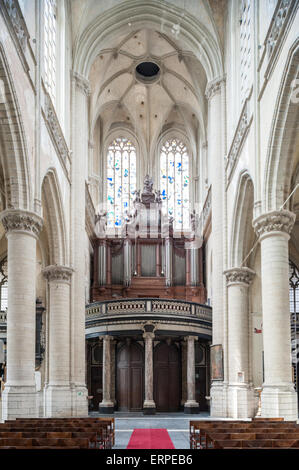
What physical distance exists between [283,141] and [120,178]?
22588 mm

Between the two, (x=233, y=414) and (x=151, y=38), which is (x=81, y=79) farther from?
(x=233, y=414)

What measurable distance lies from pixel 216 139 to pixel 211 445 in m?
18.2

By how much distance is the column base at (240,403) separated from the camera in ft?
75.5

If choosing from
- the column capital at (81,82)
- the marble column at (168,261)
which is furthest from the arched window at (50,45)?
the marble column at (168,261)

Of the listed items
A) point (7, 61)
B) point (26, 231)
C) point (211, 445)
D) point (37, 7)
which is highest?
point (37, 7)

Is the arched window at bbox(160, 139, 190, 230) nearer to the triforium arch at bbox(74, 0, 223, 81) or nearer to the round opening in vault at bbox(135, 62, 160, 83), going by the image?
the round opening in vault at bbox(135, 62, 160, 83)

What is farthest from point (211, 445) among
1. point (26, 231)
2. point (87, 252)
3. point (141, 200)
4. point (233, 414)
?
point (141, 200)

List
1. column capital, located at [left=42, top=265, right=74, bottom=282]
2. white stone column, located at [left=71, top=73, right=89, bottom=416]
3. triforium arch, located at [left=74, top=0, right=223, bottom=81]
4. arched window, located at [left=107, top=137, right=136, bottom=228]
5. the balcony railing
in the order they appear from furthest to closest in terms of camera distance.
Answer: arched window, located at [left=107, top=137, right=136, bottom=228]
the balcony railing
triforium arch, located at [left=74, top=0, right=223, bottom=81]
white stone column, located at [left=71, top=73, right=89, bottom=416]
column capital, located at [left=42, top=265, right=74, bottom=282]

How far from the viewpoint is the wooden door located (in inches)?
1160

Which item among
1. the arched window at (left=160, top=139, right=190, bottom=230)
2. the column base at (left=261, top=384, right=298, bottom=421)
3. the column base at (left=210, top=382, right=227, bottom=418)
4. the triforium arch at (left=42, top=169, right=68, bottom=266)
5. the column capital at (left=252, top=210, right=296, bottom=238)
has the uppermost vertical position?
the arched window at (left=160, top=139, right=190, bottom=230)

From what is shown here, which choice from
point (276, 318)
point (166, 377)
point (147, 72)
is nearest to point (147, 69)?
point (147, 72)

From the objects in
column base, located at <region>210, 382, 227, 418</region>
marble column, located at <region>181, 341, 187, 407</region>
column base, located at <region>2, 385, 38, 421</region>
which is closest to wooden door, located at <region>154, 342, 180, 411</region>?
marble column, located at <region>181, 341, 187, 407</region>

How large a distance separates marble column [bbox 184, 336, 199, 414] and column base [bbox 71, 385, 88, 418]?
5.33m

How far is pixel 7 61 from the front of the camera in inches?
596
